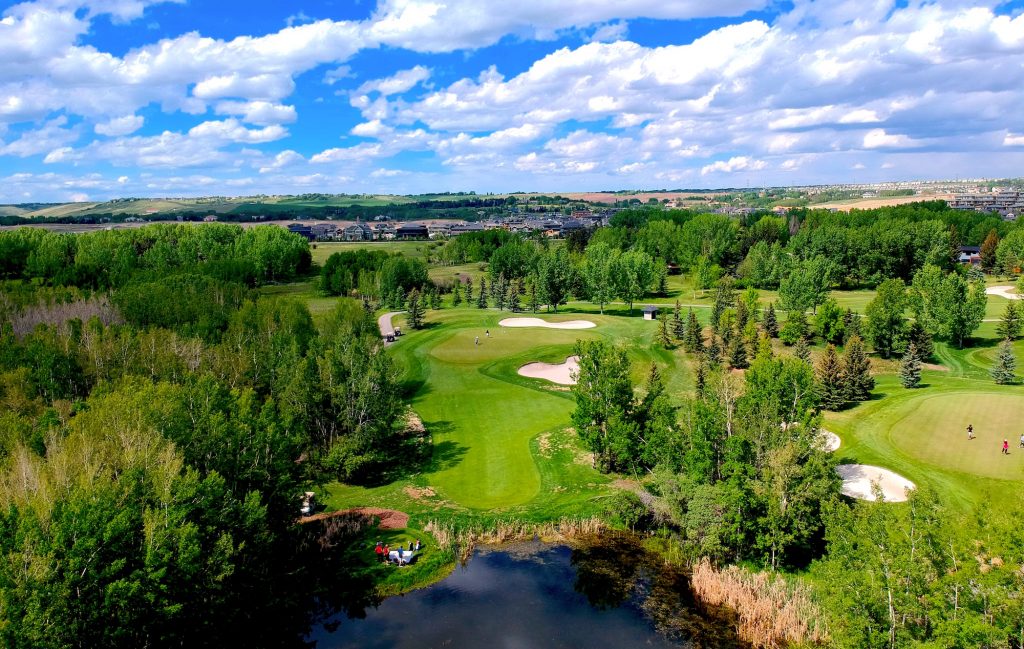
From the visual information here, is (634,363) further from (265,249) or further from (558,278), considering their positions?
(265,249)

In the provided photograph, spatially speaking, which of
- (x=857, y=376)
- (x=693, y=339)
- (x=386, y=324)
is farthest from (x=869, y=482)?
(x=386, y=324)

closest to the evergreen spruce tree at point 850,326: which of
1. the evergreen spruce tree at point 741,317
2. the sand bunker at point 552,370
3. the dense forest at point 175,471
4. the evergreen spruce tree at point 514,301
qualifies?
the evergreen spruce tree at point 741,317

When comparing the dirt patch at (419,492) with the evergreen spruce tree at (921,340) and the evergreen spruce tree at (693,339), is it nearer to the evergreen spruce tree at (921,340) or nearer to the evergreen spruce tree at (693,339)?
the evergreen spruce tree at (693,339)

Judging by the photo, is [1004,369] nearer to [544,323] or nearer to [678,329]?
[678,329]

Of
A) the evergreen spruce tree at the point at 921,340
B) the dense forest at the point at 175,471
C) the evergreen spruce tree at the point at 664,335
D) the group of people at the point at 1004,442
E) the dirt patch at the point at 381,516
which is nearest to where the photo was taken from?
the dense forest at the point at 175,471

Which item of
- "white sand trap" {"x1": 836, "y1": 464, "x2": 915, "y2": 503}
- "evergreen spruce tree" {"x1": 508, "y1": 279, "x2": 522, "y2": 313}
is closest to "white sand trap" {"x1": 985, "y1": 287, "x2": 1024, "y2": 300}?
"evergreen spruce tree" {"x1": 508, "y1": 279, "x2": 522, "y2": 313}

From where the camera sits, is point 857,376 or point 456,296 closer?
point 857,376

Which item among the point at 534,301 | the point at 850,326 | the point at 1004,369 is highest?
the point at 850,326

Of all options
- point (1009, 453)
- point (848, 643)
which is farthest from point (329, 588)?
point (1009, 453)
